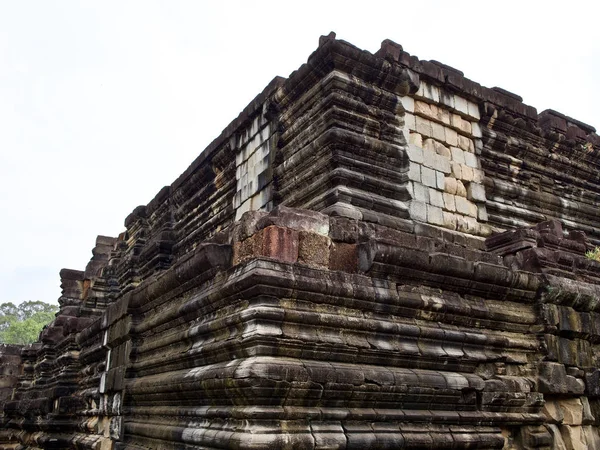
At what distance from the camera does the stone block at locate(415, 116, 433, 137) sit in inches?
322

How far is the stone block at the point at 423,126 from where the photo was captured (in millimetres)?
8180

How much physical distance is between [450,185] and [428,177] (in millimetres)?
473

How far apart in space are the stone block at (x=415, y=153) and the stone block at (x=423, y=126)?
0.36 meters

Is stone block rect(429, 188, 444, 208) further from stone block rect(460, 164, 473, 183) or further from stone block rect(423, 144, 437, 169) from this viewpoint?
stone block rect(460, 164, 473, 183)

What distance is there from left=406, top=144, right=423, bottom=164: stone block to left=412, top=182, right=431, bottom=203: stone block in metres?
0.37

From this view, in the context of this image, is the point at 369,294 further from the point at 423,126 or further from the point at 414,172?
the point at 423,126

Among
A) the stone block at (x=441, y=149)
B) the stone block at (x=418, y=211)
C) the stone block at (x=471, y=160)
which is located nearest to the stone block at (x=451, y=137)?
the stone block at (x=441, y=149)

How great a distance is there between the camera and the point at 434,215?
7.70 meters

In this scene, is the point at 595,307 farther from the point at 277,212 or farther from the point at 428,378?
the point at 277,212

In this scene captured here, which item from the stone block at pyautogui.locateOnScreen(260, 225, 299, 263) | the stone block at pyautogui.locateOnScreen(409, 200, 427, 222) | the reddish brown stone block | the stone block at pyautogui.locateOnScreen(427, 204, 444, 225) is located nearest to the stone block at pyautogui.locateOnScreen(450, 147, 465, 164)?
the stone block at pyautogui.locateOnScreen(427, 204, 444, 225)

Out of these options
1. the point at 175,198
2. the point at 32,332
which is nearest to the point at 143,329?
the point at 175,198

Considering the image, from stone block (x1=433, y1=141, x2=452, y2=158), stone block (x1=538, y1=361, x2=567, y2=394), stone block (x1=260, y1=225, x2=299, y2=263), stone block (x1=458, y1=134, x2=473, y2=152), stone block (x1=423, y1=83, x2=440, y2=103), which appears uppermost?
stone block (x1=423, y1=83, x2=440, y2=103)

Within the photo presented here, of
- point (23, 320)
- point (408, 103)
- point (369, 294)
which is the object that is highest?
point (23, 320)

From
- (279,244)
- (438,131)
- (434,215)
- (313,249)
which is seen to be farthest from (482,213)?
(279,244)
